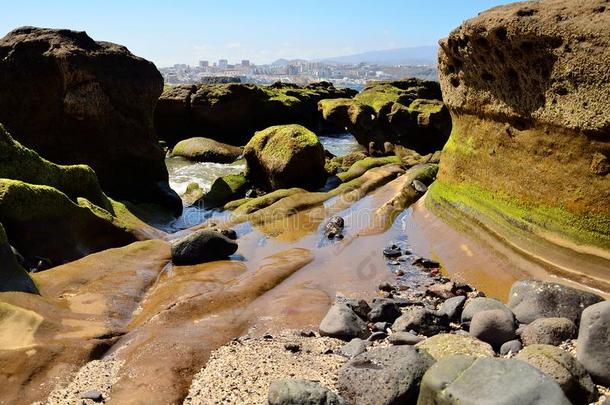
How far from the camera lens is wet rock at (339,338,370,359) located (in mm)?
8188

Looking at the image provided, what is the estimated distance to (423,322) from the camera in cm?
903

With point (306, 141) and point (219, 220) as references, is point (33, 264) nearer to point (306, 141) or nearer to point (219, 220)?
point (219, 220)

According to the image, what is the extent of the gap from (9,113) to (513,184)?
54.6 feet

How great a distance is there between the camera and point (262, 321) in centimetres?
985

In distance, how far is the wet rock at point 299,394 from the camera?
6.25 meters

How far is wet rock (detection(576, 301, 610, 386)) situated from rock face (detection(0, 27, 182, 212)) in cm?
1678

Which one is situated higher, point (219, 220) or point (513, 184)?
point (513, 184)

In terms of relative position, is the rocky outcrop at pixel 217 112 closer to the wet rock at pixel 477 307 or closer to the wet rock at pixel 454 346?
the wet rock at pixel 477 307

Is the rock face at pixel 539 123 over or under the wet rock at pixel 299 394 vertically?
over

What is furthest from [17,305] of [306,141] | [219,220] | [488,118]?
[306,141]

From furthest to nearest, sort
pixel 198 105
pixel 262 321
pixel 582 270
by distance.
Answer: pixel 198 105 → pixel 582 270 → pixel 262 321

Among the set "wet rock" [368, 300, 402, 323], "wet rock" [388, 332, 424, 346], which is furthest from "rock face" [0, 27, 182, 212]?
"wet rock" [388, 332, 424, 346]

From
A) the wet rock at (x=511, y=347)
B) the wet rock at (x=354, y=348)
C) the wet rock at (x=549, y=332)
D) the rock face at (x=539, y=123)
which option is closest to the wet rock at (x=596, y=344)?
the wet rock at (x=549, y=332)

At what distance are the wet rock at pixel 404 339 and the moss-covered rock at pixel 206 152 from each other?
27.7m
